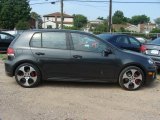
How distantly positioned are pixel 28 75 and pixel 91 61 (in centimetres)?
166

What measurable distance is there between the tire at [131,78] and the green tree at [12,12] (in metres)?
67.0

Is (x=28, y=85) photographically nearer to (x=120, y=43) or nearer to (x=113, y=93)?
(x=113, y=93)

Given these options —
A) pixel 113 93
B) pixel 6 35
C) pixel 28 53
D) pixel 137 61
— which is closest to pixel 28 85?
pixel 28 53

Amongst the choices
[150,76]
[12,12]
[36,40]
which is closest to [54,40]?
[36,40]

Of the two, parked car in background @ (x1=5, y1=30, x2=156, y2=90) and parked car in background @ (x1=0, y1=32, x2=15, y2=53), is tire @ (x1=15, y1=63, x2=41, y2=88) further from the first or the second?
parked car in background @ (x1=0, y1=32, x2=15, y2=53)

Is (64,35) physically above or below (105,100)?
above

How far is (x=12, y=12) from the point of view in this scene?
2995 inches

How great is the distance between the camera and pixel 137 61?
8852mm

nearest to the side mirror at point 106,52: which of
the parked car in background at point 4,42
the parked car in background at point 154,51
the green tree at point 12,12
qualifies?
the parked car in background at point 154,51

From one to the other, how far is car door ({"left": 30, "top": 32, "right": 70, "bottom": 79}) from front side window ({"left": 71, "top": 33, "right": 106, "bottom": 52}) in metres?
0.26

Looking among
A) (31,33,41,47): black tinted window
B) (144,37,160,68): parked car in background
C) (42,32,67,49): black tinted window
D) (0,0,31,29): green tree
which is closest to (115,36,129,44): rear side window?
(144,37,160,68): parked car in background

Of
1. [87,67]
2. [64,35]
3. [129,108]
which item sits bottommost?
[129,108]

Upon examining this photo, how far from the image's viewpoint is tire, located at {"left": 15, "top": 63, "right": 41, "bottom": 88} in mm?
8797

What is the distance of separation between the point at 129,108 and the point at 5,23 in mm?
69617
